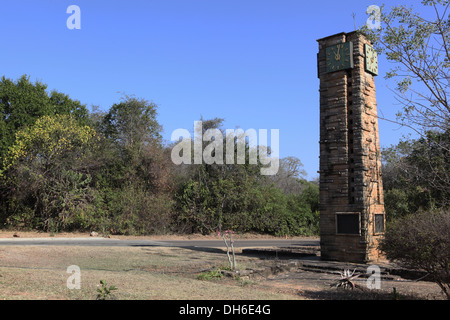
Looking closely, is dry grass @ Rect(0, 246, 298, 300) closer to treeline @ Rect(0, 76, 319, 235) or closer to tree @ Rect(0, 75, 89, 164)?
treeline @ Rect(0, 76, 319, 235)

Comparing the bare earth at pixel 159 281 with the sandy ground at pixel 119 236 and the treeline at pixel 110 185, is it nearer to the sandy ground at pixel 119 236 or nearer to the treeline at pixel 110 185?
the sandy ground at pixel 119 236

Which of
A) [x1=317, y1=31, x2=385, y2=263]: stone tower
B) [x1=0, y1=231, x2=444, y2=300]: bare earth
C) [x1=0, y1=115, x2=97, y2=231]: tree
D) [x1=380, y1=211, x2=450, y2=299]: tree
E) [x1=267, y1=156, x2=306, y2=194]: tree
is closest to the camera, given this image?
[x1=380, y1=211, x2=450, y2=299]: tree

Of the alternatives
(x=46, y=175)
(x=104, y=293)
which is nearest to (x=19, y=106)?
(x=46, y=175)

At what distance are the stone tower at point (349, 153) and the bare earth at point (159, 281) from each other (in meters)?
2.33

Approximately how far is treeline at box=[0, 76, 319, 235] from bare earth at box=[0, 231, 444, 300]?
10941mm

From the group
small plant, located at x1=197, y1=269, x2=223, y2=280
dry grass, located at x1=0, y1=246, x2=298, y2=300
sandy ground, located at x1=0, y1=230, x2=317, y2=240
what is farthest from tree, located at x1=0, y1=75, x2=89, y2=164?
small plant, located at x1=197, y1=269, x2=223, y2=280

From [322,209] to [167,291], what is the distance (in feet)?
27.2

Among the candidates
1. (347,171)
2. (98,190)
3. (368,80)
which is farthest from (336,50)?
(98,190)

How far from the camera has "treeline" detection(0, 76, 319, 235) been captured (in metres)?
24.7

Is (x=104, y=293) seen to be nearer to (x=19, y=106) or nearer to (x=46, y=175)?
(x=46, y=175)

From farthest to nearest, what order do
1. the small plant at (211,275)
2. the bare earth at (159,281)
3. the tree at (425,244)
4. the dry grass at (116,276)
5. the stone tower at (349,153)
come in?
the stone tower at (349,153), the small plant at (211,275), the bare earth at (159,281), the dry grass at (116,276), the tree at (425,244)

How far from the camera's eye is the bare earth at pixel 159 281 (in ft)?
23.7

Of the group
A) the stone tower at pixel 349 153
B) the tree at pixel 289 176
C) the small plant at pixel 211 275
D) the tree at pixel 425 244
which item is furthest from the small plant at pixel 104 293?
the tree at pixel 289 176

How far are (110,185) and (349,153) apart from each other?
63.6 ft
